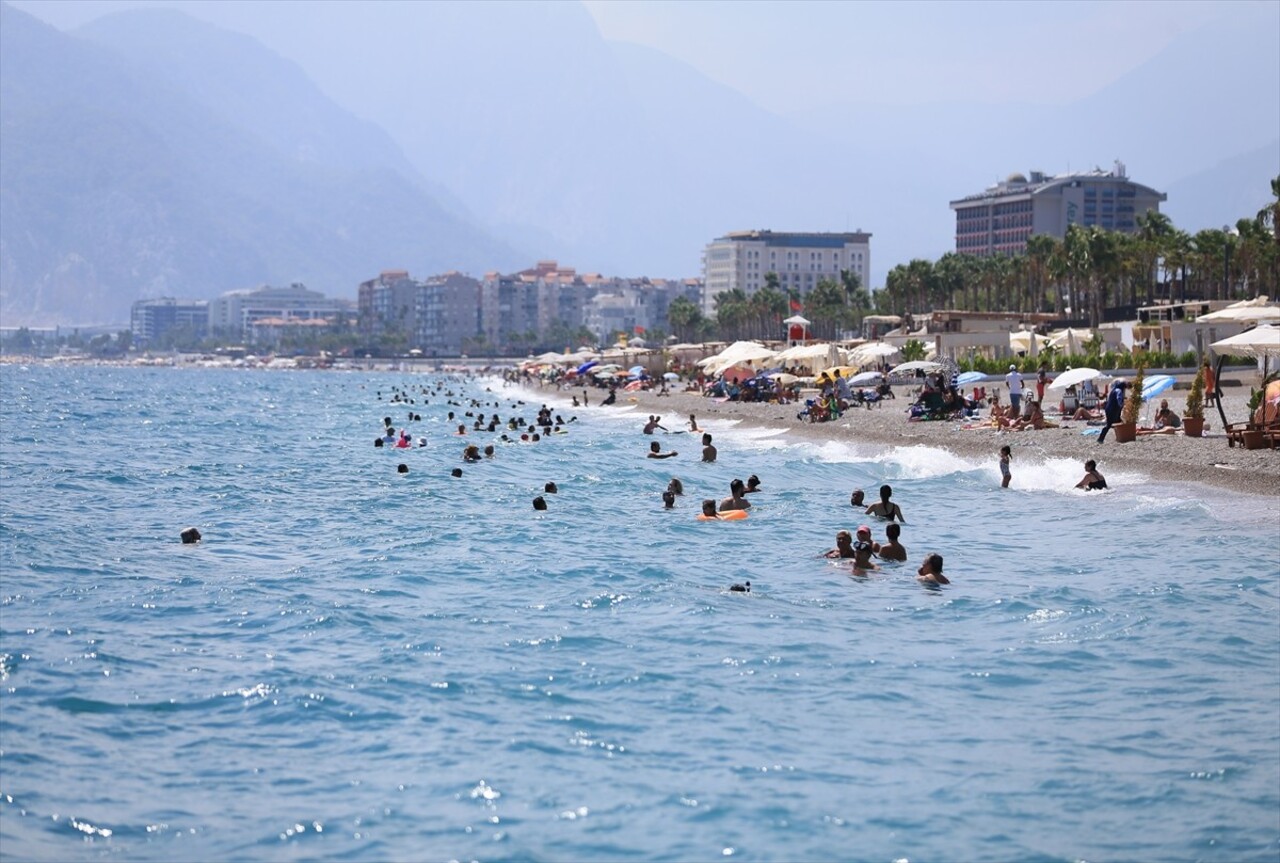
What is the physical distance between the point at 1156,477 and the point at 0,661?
67.8ft

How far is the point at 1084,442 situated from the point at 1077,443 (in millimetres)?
173

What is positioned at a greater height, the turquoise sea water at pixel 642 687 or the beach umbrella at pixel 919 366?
the beach umbrella at pixel 919 366

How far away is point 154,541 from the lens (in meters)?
23.0

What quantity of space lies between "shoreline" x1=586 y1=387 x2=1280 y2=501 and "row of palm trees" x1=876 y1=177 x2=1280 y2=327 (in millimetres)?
30832

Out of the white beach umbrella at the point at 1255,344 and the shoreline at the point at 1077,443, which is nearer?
the shoreline at the point at 1077,443

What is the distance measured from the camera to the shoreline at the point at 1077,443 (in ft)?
86.4

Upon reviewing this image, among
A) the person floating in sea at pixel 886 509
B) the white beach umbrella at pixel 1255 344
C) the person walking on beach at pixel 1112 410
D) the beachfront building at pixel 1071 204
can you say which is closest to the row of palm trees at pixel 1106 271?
the person walking on beach at pixel 1112 410

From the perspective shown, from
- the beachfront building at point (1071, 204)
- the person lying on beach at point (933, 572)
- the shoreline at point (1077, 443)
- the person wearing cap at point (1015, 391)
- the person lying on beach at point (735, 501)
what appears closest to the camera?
the person lying on beach at point (933, 572)

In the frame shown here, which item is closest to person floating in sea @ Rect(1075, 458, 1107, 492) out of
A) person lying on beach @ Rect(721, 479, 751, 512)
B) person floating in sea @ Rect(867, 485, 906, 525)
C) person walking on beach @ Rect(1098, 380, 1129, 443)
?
person floating in sea @ Rect(867, 485, 906, 525)

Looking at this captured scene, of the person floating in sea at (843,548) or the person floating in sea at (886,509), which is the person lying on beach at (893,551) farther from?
the person floating in sea at (886,509)

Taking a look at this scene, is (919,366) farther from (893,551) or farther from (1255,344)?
(893,551)

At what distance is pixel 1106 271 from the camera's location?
8531 cm

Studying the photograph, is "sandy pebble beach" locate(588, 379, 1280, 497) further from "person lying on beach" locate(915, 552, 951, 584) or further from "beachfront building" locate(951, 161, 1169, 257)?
"beachfront building" locate(951, 161, 1169, 257)

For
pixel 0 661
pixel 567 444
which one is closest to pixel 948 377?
pixel 567 444
